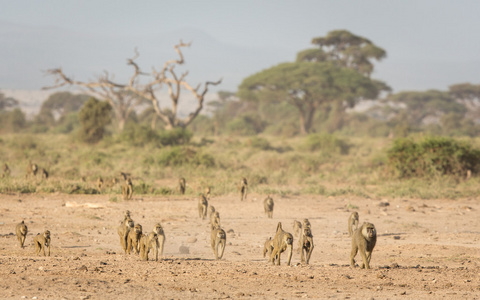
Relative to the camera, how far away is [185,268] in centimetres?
910

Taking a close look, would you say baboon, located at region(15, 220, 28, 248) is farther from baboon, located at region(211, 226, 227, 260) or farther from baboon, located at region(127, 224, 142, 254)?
baboon, located at region(211, 226, 227, 260)

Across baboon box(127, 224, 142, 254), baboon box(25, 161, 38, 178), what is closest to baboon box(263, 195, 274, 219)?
baboon box(127, 224, 142, 254)

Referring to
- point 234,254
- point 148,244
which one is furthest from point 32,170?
point 148,244

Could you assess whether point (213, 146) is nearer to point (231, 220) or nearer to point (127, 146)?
point (127, 146)

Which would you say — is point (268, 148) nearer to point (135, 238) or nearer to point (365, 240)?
point (135, 238)

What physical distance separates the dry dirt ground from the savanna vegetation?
256cm

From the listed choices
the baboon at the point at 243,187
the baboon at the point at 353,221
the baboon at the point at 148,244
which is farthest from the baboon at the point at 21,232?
the baboon at the point at 243,187

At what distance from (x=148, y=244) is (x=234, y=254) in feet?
6.43

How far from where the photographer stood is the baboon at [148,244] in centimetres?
961

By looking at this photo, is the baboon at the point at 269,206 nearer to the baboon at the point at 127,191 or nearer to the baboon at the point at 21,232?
the baboon at the point at 127,191

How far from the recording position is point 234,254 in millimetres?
11055

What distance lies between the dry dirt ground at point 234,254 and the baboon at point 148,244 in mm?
187

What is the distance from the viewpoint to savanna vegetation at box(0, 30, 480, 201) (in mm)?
22578

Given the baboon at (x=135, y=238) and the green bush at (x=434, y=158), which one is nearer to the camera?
the baboon at (x=135, y=238)
